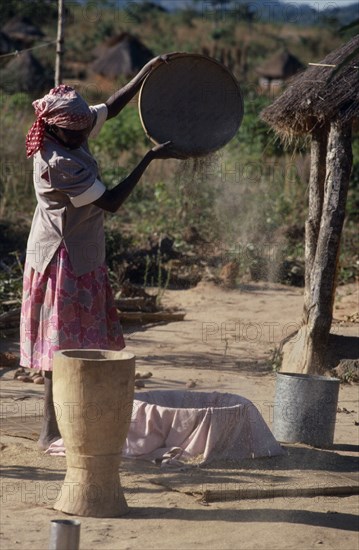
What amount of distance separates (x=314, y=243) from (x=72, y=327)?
9.34 ft

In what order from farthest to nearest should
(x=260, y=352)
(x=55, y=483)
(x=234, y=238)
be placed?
(x=234, y=238), (x=260, y=352), (x=55, y=483)

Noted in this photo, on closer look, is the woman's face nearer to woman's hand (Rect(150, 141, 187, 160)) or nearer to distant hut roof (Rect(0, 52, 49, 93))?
woman's hand (Rect(150, 141, 187, 160))

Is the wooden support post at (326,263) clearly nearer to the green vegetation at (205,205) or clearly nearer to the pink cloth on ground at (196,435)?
the green vegetation at (205,205)

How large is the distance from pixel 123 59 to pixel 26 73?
4096 millimetres

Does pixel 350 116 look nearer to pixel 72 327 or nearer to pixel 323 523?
pixel 72 327

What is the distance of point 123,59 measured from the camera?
2791 cm

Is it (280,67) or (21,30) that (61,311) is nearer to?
(280,67)

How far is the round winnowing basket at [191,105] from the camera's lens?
4770 millimetres

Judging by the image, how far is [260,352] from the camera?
7742 mm

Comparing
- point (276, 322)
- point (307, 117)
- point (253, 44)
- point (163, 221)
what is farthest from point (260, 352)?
point (253, 44)

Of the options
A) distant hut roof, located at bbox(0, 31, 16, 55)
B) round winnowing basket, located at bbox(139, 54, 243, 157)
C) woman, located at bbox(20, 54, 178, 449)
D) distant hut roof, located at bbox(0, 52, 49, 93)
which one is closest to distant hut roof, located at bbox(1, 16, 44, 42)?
distant hut roof, located at bbox(0, 31, 16, 55)

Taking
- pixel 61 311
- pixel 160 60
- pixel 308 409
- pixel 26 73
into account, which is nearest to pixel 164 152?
pixel 160 60

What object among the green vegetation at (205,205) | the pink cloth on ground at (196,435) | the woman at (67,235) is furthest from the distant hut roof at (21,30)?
the pink cloth on ground at (196,435)

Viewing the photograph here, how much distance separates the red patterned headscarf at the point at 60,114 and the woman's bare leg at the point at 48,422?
1156 mm
